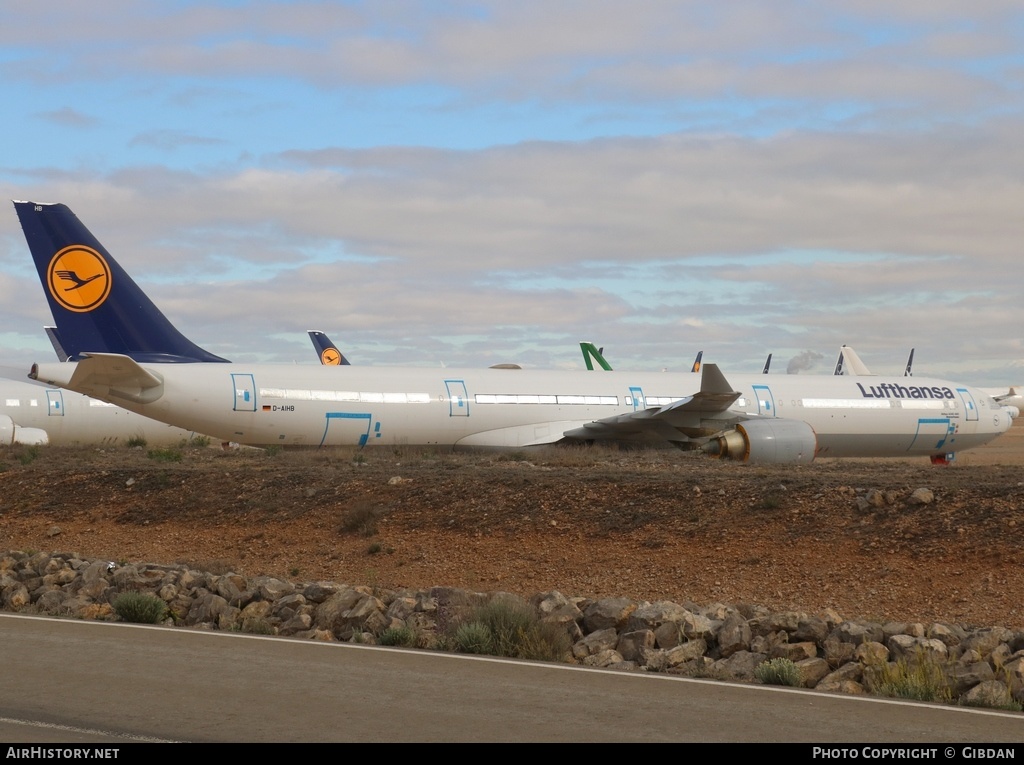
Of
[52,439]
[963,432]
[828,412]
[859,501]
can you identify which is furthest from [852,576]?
[52,439]

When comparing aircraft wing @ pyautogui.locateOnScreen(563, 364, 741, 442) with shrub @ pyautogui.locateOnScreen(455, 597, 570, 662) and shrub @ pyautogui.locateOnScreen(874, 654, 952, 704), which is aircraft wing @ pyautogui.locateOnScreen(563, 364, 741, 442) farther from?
shrub @ pyautogui.locateOnScreen(874, 654, 952, 704)

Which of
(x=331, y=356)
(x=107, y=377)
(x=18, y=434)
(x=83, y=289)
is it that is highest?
(x=83, y=289)

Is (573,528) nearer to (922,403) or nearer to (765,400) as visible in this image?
(765,400)

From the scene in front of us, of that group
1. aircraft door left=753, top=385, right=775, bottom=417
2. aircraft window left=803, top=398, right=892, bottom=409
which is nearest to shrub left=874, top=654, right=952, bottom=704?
aircraft door left=753, top=385, right=775, bottom=417

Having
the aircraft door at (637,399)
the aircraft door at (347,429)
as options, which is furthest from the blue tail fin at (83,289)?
the aircraft door at (637,399)

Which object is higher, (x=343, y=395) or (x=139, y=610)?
(x=343, y=395)

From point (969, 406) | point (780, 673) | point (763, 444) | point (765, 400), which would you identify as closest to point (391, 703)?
point (780, 673)

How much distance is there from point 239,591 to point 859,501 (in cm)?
920

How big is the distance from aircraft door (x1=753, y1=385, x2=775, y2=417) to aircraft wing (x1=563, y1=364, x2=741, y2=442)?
72.7 inches

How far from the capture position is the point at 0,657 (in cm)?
988

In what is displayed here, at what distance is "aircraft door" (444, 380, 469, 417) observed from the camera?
107ft

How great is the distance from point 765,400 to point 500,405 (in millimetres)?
8309

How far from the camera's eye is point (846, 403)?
3603cm

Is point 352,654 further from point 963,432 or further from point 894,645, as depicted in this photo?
point 963,432
